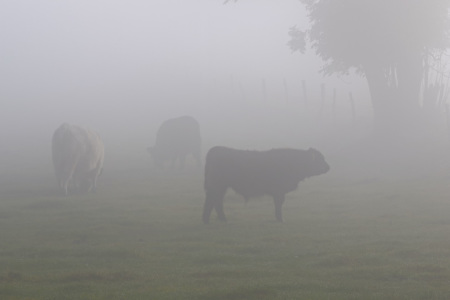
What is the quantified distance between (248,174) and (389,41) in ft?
64.1

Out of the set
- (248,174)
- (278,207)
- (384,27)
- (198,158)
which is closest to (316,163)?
(278,207)

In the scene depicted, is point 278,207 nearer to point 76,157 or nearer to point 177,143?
point 76,157

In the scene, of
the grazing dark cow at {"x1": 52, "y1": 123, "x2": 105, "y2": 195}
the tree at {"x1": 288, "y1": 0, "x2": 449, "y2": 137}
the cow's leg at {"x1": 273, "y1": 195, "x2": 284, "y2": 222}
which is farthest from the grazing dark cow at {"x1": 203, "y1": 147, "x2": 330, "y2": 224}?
the tree at {"x1": 288, "y1": 0, "x2": 449, "y2": 137}

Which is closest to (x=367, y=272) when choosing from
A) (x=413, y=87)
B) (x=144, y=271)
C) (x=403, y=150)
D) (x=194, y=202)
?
(x=144, y=271)

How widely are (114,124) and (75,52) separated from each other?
61758 millimetres

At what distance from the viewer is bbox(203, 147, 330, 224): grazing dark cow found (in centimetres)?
1772

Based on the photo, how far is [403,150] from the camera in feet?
111

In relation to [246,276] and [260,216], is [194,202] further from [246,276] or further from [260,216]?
[246,276]

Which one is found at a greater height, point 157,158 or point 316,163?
point 157,158

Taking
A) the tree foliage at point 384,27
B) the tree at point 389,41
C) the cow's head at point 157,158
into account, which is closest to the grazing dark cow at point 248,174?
the cow's head at point 157,158

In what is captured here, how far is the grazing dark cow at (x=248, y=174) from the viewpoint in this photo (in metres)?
17.7

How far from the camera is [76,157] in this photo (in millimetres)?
25422

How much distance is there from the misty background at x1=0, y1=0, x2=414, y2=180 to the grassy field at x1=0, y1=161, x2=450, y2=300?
14.8m

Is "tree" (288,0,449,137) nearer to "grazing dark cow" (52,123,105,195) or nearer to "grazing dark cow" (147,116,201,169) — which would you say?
"grazing dark cow" (147,116,201,169)
